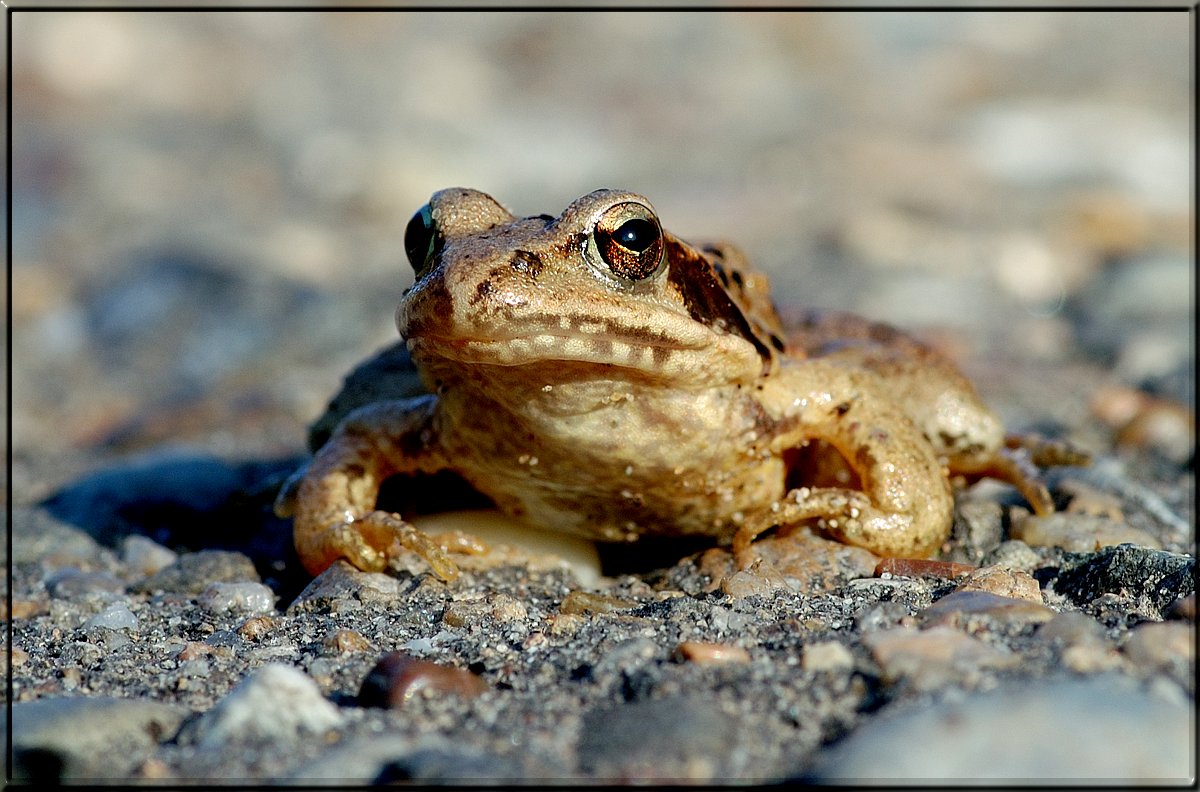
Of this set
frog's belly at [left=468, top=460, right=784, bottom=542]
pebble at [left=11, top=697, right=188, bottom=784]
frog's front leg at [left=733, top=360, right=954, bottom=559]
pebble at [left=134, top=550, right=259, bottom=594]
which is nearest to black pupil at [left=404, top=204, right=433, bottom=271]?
frog's belly at [left=468, top=460, right=784, bottom=542]

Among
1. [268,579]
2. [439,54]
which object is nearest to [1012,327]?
[268,579]

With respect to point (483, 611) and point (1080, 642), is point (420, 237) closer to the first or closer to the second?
point (483, 611)

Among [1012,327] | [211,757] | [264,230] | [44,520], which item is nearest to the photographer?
[211,757]

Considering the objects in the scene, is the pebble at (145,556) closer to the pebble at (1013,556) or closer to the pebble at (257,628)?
the pebble at (257,628)

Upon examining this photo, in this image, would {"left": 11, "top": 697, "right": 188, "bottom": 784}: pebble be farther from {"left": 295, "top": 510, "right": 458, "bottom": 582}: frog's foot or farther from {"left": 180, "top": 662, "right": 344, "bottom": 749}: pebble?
{"left": 295, "top": 510, "right": 458, "bottom": 582}: frog's foot

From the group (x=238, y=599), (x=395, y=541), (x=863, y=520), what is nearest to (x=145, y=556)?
(x=238, y=599)

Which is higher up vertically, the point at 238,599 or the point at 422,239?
the point at 422,239

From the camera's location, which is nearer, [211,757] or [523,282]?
[211,757]

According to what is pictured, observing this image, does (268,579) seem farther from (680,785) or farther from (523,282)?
(680,785)
